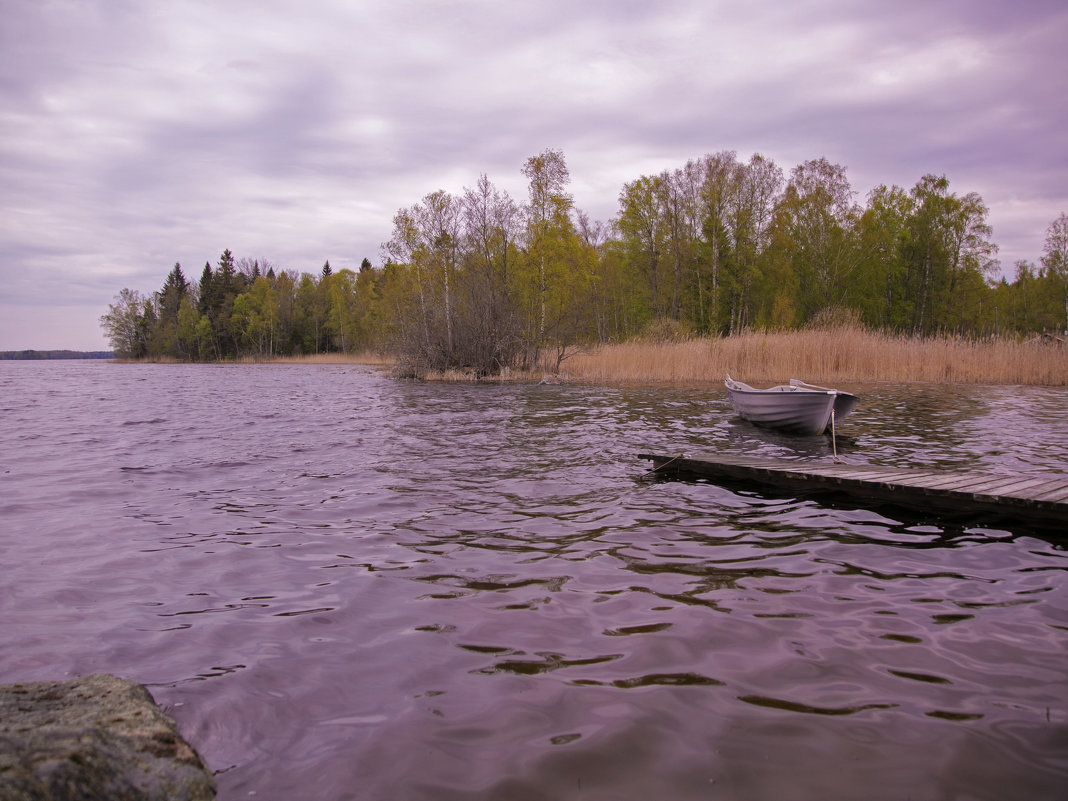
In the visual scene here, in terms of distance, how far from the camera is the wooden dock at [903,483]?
4.95 metres

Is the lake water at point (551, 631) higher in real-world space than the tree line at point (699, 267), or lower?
lower

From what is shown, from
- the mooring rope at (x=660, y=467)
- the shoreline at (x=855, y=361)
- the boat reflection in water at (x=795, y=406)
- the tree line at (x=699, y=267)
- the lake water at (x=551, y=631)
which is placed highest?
the tree line at (x=699, y=267)

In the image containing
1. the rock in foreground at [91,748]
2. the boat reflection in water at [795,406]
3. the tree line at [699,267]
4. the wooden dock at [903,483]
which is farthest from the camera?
the tree line at [699,267]

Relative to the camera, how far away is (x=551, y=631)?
3.14m

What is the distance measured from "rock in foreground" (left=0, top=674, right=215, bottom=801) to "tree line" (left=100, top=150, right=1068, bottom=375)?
23732 millimetres

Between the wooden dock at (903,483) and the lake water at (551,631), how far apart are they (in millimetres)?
186

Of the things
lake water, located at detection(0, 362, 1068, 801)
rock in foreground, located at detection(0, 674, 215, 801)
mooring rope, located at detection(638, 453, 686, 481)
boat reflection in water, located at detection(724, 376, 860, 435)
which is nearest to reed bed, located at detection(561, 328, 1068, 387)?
boat reflection in water, located at detection(724, 376, 860, 435)

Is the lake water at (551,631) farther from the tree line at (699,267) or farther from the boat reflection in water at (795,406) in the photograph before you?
the tree line at (699,267)

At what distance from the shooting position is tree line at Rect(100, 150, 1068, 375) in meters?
26.9

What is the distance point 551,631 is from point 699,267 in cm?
3794

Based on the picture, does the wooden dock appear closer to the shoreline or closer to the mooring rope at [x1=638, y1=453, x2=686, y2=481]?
the mooring rope at [x1=638, y1=453, x2=686, y2=481]

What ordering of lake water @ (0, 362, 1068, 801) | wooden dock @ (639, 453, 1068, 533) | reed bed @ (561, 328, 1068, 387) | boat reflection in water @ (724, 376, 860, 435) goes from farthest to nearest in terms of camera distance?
reed bed @ (561, 328, 1068, 387) < boat reflection in water @ (724, 376, 860, 435) < wooden dock @ (639, 453, 1068, 533) < lake water @ (0, 362, 1068, 801)

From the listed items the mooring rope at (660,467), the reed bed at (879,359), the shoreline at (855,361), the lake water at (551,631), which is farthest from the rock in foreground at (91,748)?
the reed bed at (879,359)

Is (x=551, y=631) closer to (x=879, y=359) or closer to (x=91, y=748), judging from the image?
(x=91, y=748)
